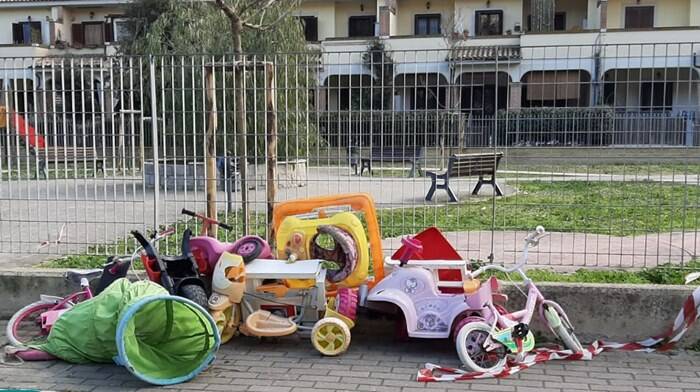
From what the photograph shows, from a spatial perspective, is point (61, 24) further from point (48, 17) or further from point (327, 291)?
point (327, 291)

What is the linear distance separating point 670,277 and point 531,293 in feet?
5.62

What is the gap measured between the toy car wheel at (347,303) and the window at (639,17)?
34.5 meters

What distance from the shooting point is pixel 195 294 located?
199 inches

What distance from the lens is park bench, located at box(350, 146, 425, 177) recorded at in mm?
6305

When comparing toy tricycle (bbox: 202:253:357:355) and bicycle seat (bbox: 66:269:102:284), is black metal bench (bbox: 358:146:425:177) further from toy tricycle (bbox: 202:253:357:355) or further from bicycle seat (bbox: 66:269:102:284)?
bicycle seat (bbox: 66:269:102:284)

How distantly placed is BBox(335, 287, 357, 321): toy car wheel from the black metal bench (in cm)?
161

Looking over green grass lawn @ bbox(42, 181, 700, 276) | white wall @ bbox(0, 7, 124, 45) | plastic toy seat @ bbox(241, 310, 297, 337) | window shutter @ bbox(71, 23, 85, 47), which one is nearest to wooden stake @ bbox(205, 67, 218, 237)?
green grass lawn @ bbox(42, 181, 700, 276)

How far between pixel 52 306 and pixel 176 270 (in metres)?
1.28

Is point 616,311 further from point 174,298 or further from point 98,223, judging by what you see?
point 98,223

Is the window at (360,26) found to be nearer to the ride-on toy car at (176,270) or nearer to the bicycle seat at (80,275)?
the bicycle seat at (80,275)

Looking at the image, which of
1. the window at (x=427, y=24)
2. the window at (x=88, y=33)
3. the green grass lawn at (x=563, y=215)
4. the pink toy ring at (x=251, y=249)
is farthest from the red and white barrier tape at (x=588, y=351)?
the window at (x=88, y=33)

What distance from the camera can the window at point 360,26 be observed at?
122 ft

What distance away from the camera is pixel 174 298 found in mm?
4570

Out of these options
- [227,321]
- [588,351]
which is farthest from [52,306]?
[588,351]
